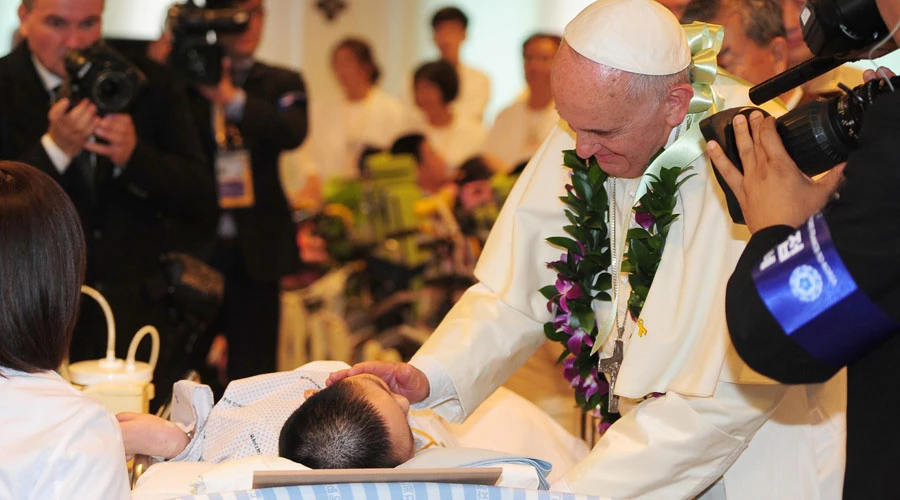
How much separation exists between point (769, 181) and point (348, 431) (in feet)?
3.83

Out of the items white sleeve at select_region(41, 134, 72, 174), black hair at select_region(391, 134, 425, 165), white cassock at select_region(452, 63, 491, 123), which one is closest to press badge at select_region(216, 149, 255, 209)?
white sleeve at select_region(41, 134, 72, 174)

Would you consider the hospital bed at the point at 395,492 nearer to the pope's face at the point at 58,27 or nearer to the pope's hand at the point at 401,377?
the pope's hand at the point at 401,377

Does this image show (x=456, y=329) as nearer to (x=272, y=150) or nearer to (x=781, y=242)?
(x=781, y=242)

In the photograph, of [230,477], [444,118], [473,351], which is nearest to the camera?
[230,477]

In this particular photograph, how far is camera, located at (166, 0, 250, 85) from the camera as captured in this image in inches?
188

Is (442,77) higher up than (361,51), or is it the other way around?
(361,51)

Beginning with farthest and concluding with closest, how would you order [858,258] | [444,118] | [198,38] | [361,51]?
[361,51] → [444,118] → [198,38] → [858,258]

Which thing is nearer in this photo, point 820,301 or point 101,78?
point 820,301

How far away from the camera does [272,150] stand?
5.46 m

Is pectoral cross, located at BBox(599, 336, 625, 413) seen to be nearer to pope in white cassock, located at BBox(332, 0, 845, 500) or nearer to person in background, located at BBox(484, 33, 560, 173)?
pope in white cassock, located at BBox(332, 0, 845, 500)

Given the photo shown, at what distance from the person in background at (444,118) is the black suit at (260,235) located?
2513 mm

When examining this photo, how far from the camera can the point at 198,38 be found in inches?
189

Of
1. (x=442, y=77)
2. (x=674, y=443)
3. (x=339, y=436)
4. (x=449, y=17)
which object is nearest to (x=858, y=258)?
(x=674, y=443)

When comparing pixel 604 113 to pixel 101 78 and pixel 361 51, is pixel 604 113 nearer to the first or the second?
pixel 101 78
